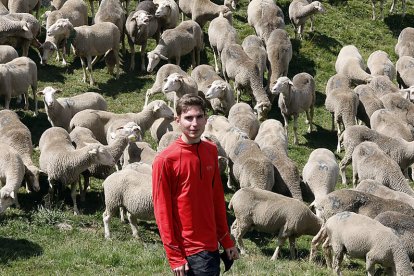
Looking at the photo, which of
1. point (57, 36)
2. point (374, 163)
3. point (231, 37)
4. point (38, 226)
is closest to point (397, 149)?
point (374, 163)

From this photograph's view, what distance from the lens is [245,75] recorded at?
18.5 m

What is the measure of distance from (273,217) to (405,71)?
983 centimetres

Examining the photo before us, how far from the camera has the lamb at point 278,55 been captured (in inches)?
763

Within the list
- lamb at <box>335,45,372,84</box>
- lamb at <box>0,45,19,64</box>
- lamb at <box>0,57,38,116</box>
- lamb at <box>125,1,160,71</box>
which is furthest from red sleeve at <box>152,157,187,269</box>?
lamb at <box>125,1,160,71</box>

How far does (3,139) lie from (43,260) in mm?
4481

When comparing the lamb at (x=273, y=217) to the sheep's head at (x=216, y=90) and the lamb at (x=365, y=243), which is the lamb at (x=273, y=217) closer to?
the lamb at (x=365, y=243)

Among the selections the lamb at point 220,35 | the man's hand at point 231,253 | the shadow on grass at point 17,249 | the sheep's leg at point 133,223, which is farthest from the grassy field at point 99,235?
the man's hand at point 231,253

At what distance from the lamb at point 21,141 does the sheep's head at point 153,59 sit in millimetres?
5548

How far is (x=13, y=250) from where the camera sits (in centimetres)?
1067

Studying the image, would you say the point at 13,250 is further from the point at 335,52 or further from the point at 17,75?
the point at 335,52

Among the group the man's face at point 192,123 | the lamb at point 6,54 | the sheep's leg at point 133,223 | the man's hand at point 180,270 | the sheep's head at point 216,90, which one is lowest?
the sheep's leg at point 133,223

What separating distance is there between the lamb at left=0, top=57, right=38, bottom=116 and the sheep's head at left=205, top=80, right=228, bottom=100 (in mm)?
4117

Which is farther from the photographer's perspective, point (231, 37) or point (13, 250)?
point (231, 37)

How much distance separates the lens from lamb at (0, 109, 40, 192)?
519 inches
